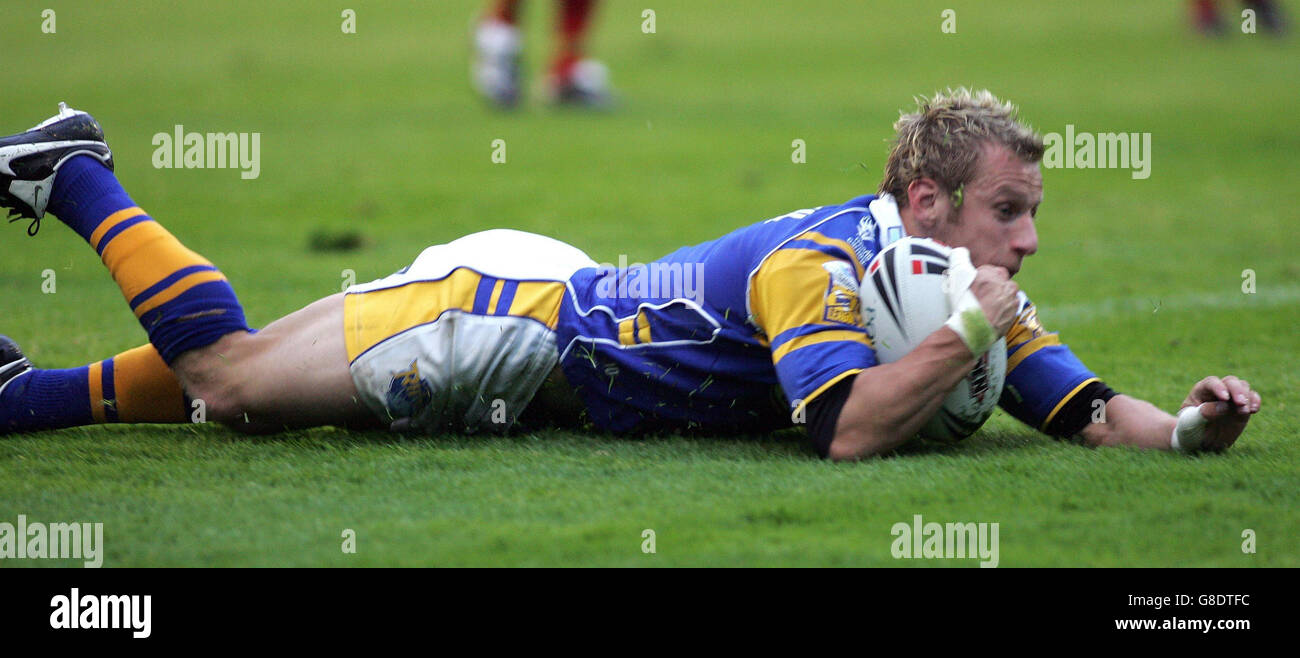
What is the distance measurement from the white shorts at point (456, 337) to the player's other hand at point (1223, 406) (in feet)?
5.89

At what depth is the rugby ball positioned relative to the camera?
12.1ft

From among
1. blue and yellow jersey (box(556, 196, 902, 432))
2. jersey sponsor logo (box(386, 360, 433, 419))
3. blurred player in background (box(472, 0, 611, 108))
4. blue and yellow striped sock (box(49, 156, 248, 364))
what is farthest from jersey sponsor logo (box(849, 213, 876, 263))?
blurred player in background (box(472, 0, 611, 108))

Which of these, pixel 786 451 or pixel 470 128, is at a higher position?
pixel 470 128

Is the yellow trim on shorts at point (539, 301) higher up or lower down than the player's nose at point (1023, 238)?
lower down

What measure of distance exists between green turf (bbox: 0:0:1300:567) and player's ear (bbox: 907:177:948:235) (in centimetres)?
66

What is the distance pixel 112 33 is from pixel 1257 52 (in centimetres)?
1503

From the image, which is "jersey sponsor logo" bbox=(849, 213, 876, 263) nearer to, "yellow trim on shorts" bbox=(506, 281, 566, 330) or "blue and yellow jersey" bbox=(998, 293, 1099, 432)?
"blue and yellow jersey" bbox=(998, 293, 1099, 432)

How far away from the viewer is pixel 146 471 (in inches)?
150

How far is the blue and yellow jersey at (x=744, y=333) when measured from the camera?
12.1 feet

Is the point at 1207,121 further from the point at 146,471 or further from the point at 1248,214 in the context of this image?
the point at 146,471

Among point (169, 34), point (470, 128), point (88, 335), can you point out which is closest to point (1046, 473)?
point (88, 335)

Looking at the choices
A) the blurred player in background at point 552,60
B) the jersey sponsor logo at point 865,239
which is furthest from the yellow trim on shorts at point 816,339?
the blurred player in background at point 552,60

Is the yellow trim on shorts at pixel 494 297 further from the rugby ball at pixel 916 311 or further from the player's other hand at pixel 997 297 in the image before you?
the player's other hand at pixel 997 297

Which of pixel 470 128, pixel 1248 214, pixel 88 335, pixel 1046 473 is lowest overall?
pixel 1046 473
